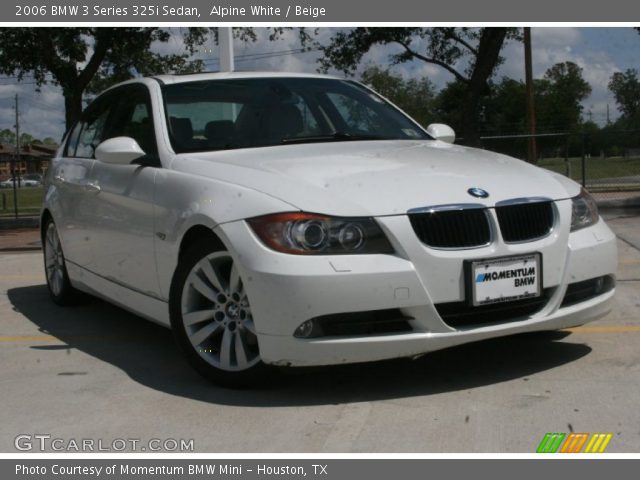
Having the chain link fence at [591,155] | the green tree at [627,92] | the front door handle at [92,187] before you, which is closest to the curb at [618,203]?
the chain link fence at [591,155]

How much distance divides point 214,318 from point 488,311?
52.8 inches

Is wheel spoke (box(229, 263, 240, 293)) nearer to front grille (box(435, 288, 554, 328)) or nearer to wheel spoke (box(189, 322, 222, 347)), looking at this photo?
wheel spoke (box(189, 322, 222, 347))

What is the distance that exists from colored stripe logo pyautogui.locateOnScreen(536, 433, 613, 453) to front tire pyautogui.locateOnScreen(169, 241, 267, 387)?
1.38m

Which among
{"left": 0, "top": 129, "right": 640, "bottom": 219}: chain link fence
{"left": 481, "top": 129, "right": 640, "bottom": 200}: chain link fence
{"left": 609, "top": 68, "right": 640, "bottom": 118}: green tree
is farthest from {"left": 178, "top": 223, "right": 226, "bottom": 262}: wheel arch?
{"left": 609, "top": 68, "right": 640, "bottom": 118}: green tree

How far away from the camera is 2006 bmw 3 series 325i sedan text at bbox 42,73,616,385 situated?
402 centimetres

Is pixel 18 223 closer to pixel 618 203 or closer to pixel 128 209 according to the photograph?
pixel 618 203

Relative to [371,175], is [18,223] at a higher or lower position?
lower

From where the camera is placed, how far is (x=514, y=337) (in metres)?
5.32

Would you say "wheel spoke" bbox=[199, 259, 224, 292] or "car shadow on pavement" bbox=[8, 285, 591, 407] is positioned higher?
"wheel spoke" bbox=[199, 259, 224, 292]

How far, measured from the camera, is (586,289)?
15.1ft

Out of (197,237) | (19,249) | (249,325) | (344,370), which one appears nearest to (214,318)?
(249,325)

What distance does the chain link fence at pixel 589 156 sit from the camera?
1647 cm

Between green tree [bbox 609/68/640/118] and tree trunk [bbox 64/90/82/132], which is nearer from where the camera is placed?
tree trunk [bbox 64/90/82/132]
